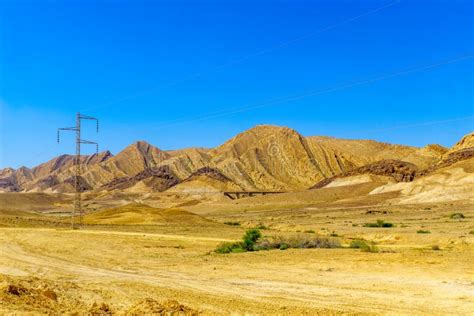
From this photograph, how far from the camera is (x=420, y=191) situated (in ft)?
352

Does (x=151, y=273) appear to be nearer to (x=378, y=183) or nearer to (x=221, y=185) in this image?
(x=378, y=183)

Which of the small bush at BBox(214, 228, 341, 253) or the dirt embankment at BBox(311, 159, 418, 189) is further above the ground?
the dirt embankment at BBox(311, 159, 418, 189)

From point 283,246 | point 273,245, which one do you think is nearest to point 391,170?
point 273,245

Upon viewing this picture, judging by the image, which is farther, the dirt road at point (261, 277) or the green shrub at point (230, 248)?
the green shrub at point (230, 248)

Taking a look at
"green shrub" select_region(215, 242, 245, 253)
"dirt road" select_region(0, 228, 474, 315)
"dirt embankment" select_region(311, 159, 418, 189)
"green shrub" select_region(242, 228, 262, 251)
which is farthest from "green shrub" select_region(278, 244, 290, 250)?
"dirt embankment" select_region(311, 159, 418, 189)

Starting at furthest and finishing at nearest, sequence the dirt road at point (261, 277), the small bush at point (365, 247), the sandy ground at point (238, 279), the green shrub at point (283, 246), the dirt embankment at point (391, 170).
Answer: the dirt embankment at point (391, 170), the green shrub at point (283, 246), the small bush at point (365, 247), the dirt road at point (261, 277), the sandy ground at point (238, 279)

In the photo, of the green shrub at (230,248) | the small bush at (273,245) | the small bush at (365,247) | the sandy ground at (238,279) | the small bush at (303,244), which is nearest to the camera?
the sandy ground at (238,279)

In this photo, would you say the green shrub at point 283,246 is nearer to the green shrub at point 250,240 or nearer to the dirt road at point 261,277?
the green shrub at point 250,240

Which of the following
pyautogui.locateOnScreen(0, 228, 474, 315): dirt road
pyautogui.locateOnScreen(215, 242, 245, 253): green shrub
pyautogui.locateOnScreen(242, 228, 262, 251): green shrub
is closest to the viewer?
pyautogui.locateOnScreen(0, 228, 474, 315): dirt road

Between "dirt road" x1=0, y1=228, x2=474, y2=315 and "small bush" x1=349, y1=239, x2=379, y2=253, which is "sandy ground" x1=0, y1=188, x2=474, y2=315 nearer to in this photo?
"dirt road" x1=0, y1=228, x2=474, y2=315

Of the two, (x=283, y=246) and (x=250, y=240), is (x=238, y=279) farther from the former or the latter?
(x=250, y=240)

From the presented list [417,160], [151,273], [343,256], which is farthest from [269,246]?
[417,160]

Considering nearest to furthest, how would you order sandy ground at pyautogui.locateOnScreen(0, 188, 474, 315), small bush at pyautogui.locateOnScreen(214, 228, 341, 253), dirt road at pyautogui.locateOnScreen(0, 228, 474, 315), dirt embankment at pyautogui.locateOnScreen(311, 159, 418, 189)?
sandy ground at pyautogui.locateOnScreen(0, 188, 474, 315) → dirt road at pyautogui.locateOnScreen(0, 228, 474, 315) → small bush at pyautogui.locateOnScreen(214, 228, 341, 253) → dirt embankment at pyautogui.locateOnScreen(311, 159, 418, 189)

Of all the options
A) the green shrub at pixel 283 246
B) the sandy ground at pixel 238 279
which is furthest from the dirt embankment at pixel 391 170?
the green shrub at pixel 283 246
